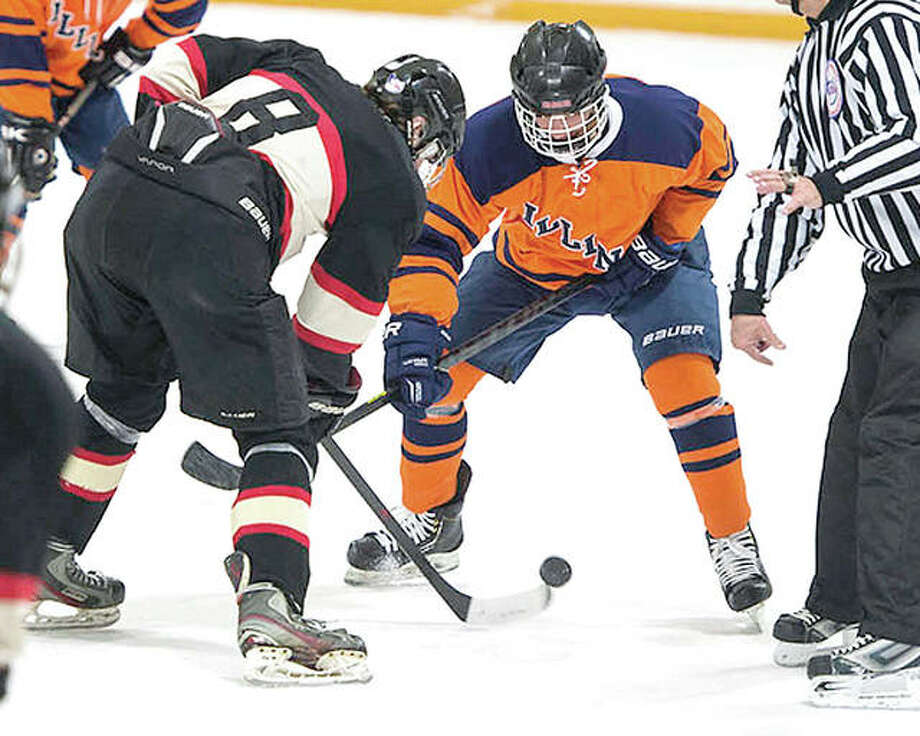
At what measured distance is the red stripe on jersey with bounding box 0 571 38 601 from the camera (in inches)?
59.1

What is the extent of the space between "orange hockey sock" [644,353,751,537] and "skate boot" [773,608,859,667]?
261 mm

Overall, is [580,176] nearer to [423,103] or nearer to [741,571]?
[423,103]

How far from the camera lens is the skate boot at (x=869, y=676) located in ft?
8.07

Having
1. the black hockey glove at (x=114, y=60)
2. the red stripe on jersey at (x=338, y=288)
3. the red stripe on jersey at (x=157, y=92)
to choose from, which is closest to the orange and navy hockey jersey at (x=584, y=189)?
the red stripe on jersey at (x=338, y=288)

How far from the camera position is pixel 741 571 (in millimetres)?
2898

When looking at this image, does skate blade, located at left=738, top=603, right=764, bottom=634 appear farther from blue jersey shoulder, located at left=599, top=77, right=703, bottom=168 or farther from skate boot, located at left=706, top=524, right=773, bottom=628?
blue jersey shoulder, located at left=599, top=77, right=703, bottom=168

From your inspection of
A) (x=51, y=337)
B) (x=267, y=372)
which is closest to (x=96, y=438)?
(x=267, y=372)

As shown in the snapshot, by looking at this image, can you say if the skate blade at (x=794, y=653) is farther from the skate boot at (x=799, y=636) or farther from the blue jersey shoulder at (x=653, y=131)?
the blue jersey shoulder at (x=653, y=131)

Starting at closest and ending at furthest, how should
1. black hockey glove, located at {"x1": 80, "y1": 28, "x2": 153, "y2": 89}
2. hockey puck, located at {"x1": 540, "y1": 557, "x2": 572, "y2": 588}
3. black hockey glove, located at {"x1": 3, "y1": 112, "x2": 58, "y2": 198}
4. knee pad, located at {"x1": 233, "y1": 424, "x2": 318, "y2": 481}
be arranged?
knee pad, located at {"x1": 233, "y1": 424, "x2": 318, "y2": 481} < hockey puck, located at {"x1": 540, "y1": 557, "x2": 572, "y2": 588} < black hockey glove, located at {"x1": 3, "y1": 112, "x2": 58, "y2": 198} < black hockey glove, located at {"x1": 80, "y1": 28, "x2": 153, "y2": 89}

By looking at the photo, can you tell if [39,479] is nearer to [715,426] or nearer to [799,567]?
[715,426]

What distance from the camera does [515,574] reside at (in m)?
3.14

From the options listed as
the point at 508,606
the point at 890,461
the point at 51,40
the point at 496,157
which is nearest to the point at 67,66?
the point at 51,40

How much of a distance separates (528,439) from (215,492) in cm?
68

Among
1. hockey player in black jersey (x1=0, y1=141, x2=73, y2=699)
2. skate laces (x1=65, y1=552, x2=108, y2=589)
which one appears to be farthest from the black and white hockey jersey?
hockey player in black jersey (x1=0, y1=141, x2=73, y2=699)
